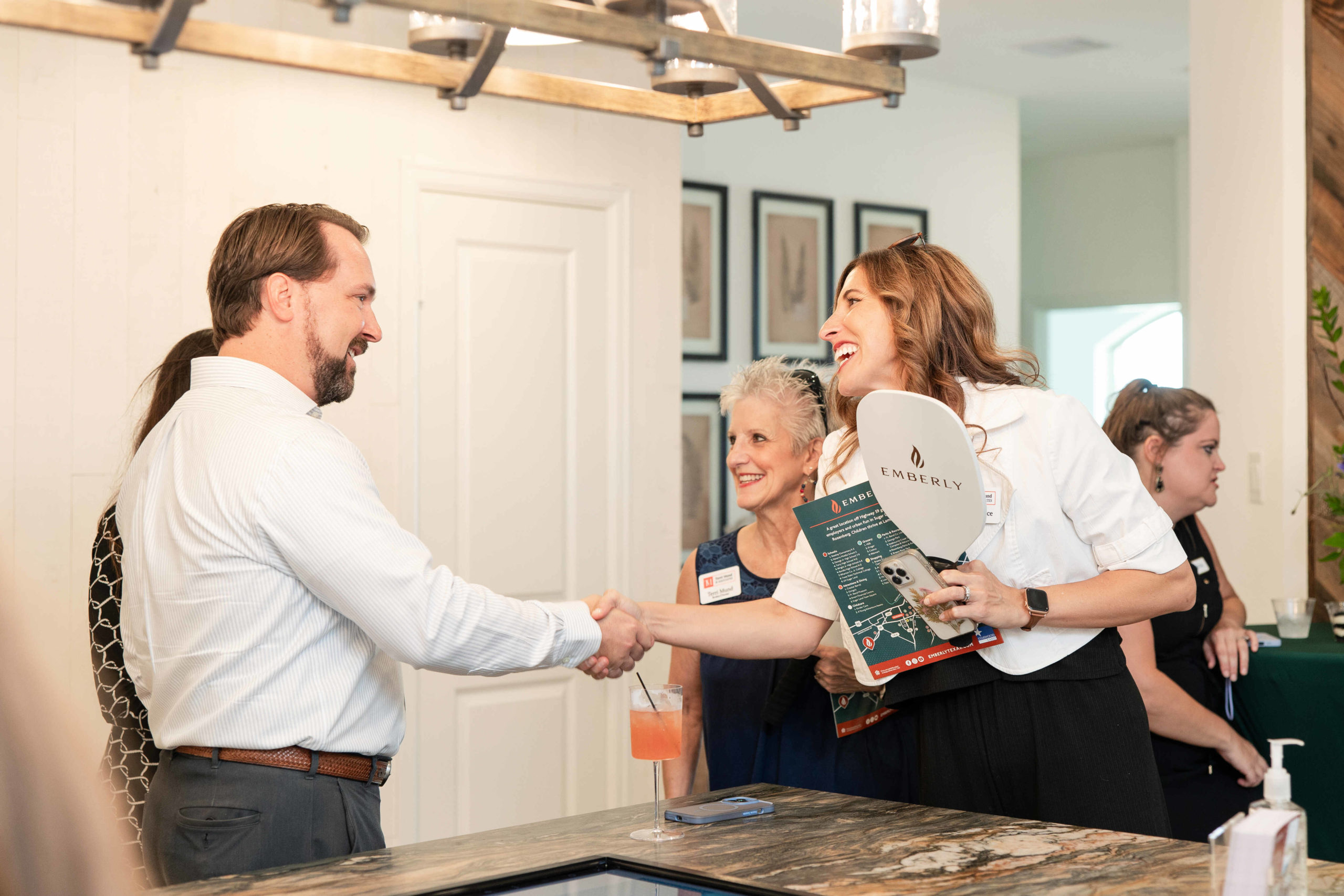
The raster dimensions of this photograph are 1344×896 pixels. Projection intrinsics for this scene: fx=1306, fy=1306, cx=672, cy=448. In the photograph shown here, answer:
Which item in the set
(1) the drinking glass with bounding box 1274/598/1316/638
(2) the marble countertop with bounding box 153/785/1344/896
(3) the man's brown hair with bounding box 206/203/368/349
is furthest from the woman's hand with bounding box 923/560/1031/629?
(1) the drinking glass with bounding box 1274/598/1316/638

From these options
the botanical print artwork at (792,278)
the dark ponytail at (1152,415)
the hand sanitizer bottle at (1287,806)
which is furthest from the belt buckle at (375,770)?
the botanical print artwork at (792,278)

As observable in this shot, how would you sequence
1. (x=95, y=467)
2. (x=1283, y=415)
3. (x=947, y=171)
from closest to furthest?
(x=95, y=467) < (x=1283, y=415) < (x=947, y=171)

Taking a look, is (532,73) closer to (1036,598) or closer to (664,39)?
(664,39)

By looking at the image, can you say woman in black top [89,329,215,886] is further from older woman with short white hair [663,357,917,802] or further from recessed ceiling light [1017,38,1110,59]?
recessed ceiling light [1017,38,1110,59]

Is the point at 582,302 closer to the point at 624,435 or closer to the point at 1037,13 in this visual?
the point at 624,435

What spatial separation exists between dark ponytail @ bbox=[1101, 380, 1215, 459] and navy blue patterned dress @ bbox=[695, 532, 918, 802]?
98 centimetres

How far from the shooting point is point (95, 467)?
315cm

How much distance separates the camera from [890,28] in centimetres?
163

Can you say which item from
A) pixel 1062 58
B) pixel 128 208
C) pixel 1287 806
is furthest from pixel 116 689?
pixel 1062 58

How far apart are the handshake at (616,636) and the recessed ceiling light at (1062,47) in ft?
14.8

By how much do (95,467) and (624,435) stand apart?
1.63 meters

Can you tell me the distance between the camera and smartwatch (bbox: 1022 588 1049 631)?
1840 millimetres

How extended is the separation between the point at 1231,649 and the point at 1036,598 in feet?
4.42

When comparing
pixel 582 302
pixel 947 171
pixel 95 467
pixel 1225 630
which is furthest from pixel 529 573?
pixel 947 171
